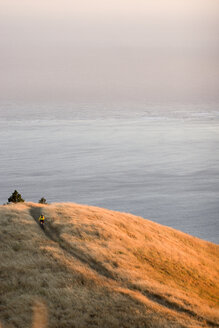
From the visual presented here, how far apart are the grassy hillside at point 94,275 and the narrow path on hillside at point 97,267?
0.08 meters

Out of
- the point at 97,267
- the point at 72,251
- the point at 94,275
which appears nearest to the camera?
the point at 94,275

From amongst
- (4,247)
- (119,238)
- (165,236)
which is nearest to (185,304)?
(119,238)

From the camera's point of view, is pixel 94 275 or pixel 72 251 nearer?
pixel 94 275

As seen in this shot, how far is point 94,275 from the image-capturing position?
109 ft

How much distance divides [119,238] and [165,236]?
12.1m

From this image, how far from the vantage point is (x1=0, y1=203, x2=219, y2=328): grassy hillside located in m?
28.3

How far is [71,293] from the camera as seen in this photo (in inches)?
1193

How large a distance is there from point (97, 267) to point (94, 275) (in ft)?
5.63

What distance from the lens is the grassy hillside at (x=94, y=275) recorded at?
92.8 ft

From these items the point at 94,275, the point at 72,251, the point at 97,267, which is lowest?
the point at 94,275

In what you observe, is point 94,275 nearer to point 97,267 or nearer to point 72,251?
point 97,267

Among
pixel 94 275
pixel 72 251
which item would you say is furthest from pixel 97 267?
pixel 72 251

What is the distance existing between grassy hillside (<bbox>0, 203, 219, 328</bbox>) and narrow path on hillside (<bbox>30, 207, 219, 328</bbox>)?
0.25ft

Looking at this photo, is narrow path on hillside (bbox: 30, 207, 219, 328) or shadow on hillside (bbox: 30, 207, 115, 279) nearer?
narrow path on hillside (bbox: 30, 207, 219, 328)
